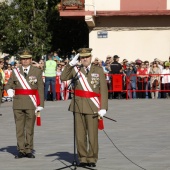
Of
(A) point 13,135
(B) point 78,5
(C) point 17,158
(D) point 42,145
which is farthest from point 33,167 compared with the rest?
(B) point 78,5

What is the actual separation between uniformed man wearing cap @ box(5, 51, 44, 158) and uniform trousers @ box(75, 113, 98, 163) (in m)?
1.54

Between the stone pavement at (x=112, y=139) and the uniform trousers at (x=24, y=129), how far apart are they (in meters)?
0.23

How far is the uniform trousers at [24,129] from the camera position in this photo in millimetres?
14695

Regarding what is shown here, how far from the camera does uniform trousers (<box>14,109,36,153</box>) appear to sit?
1470 centimetres

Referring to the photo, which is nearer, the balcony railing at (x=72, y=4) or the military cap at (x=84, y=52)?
the military cap at (x=84, y=52)

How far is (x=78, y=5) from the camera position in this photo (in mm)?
35438

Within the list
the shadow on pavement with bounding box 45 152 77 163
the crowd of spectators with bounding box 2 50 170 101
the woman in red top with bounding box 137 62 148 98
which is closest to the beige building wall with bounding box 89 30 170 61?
the crowd of spectators with bounding box 2 50 170 101

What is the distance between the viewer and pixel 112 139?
58.5 feet

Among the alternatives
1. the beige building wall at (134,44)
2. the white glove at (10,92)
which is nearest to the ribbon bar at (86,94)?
the white glove at (10,92)

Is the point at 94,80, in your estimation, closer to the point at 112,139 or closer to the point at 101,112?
the point at 101,112

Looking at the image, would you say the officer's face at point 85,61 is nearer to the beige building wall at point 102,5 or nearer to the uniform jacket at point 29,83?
the uniform jacket at point 29,83

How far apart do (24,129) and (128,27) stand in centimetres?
2151

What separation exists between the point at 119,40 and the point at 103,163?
22008mm

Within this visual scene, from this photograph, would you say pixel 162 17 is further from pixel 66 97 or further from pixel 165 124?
pixel 165 124
